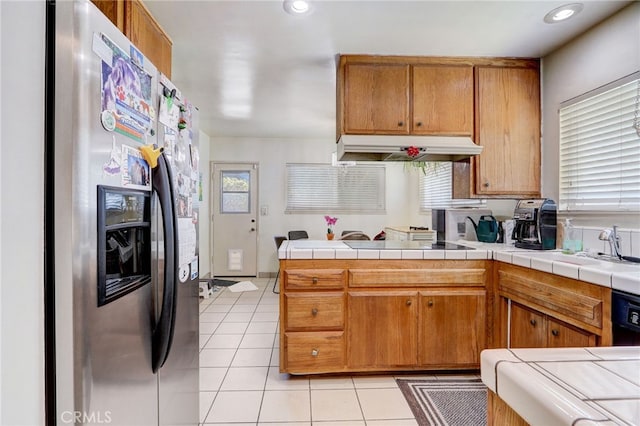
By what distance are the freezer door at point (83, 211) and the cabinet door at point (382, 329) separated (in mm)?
1490

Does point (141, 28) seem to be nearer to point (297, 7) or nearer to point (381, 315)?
point (297, 7)

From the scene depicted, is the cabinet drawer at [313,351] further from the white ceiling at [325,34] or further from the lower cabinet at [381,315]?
the white ceiling at [325,34]

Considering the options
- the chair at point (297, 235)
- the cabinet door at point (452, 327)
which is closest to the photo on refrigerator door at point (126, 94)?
the cabinet door at point (452, 327)

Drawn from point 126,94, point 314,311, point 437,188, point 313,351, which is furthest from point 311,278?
point 437,188

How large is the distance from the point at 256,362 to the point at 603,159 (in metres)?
2.73

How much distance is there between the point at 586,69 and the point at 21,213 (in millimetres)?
2941

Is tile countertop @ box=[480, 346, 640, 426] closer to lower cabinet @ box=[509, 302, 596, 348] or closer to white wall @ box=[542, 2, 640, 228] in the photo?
lower cabinet @ box=[509, 302, 596, 348]

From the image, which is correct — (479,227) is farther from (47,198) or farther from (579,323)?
(47,198)

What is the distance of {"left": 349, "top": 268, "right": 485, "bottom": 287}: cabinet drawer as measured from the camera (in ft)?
6.96

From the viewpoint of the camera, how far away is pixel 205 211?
4988 mm

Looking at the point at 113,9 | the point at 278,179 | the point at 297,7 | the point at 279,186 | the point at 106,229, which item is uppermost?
the point at 297,7

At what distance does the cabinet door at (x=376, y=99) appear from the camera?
2367mm

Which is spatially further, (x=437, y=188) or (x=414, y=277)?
(x=437, y=188)

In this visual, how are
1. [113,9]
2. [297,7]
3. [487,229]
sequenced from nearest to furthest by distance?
1. [113,9]
2. [297,7]
3. [487,229]
